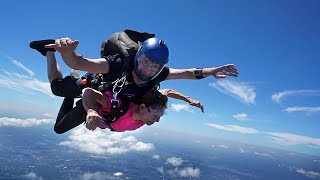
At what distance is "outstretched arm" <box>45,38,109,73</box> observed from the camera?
103 inches

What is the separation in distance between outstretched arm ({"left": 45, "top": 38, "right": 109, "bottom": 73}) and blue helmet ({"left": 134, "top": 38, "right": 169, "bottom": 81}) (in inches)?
22.8

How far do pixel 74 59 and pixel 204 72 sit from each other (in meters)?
2.80

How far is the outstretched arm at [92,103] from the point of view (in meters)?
3.17

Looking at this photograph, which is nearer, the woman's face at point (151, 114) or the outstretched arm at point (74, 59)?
the outstretched arm at point (74, 59)

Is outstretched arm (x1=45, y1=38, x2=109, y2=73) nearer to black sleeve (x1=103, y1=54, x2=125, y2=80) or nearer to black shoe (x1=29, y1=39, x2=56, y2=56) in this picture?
black sleeve (x1=103, y1=54, x2=125, y2=80)

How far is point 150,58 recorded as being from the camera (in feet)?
13.1

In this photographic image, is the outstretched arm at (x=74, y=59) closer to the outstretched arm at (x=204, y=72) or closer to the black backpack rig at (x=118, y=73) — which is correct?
the black backpack rig at (x=118, y=73)

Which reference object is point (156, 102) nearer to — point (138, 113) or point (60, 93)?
point (138, 113)

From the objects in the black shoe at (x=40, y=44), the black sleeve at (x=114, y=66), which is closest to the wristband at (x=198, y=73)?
the black sleeve at (x=114, y=66)

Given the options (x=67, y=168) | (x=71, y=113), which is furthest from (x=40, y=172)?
(x=71, y=113)

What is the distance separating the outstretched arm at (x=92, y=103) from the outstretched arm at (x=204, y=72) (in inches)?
61.4

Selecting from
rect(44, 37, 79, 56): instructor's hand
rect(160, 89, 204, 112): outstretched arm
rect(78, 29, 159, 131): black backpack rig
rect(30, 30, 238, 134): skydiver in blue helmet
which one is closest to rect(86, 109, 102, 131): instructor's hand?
rect(30, 30, 238, 134): skydiver in blue helmet

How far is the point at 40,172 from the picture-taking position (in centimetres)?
17875

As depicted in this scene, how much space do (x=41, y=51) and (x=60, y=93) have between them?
2.77 ft
